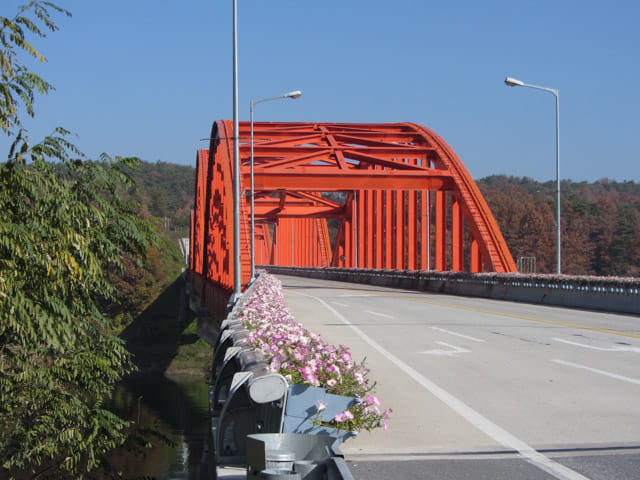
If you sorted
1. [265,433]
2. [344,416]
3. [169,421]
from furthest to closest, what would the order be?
[169,421], [265,433], [344,416]

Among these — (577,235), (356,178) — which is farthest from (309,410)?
(577,235)

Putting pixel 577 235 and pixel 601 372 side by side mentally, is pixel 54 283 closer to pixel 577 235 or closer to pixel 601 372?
pixel 601 372

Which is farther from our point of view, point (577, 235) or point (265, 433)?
point (577, 235)

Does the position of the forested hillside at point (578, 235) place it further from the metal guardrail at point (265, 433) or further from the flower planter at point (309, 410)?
the flower planter at point (309, 410)

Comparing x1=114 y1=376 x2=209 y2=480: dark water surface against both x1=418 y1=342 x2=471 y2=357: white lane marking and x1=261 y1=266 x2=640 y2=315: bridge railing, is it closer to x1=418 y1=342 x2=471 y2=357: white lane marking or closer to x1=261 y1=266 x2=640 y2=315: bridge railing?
x1=418 y1=342 x2=471 y2=357: white lane marking

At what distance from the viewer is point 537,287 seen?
2692cm

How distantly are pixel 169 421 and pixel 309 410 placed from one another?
36.0 meters

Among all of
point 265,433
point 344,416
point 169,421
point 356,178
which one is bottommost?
point 169,421

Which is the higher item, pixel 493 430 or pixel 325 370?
pixel 325 370

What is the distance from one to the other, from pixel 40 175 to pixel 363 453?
472cm

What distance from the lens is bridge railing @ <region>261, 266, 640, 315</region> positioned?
22.4 meters

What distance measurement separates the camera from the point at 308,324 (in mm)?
16859

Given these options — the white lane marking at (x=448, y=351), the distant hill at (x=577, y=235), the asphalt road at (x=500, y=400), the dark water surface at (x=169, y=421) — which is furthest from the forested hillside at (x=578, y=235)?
the white lane marking at (x=448, y=351)

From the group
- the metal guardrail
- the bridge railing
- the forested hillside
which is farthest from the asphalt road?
the forested hillside
